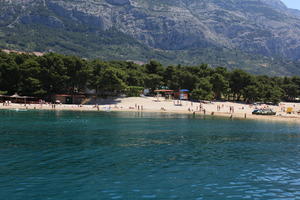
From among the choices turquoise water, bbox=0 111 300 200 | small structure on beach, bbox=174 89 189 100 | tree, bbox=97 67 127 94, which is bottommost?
turquoise water, bbox=0 111 300 200

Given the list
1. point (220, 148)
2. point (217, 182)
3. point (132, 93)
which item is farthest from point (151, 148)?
point (132, 93)

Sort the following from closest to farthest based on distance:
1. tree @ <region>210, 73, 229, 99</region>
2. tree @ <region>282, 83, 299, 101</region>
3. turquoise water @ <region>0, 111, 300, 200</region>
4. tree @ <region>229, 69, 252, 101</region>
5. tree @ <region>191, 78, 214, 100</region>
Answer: turquoise water @ <region>0, 111, 300, 200</region> → tree @ <region>191, 78, 214, 100</region> → tree @ <region>210, 73, 229, 99</region> → tree @ <region>229, 69, 252, 101</region> → tree @ <region>282, 83, 299, 101</region>

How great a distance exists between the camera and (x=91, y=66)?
4338 inches

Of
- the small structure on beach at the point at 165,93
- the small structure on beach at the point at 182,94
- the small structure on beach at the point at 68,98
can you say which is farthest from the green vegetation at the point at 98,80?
the small structure on beach at the point at 182,94

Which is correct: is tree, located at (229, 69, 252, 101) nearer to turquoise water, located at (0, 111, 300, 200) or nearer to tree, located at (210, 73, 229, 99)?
tree, located at (210, 73, 229, 99)

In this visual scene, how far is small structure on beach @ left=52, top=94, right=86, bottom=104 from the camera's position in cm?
10412

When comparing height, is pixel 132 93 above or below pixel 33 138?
above

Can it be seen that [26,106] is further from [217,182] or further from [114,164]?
[217,182]

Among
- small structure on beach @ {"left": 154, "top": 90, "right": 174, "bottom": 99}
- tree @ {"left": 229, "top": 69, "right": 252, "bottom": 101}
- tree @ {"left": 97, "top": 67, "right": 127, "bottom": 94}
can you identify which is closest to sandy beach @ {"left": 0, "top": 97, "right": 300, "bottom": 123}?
tree @ {"left": 97, "top": 67, "right": 127, "bottom": 94}

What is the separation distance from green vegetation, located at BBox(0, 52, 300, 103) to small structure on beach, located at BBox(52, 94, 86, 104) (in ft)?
8.92

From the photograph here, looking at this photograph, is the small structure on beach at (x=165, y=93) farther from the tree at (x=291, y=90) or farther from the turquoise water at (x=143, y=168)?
the turquoise water at (x=143, y=168)

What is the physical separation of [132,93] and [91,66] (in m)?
17.6

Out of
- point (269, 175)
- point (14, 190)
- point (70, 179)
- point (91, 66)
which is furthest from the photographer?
point (91, 66)

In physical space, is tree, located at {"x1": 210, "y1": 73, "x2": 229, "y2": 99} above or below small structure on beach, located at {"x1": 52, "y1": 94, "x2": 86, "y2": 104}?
above
